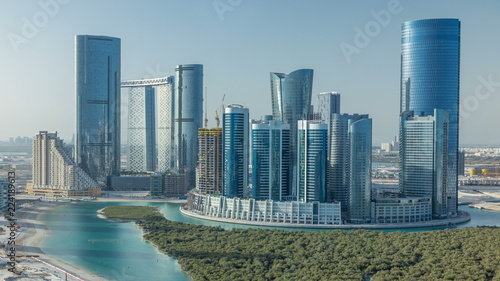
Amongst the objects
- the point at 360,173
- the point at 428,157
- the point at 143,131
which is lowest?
the point at 360,173

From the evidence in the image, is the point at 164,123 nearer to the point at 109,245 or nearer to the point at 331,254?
the point at 109,245

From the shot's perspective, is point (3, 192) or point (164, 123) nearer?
point (3, 192)

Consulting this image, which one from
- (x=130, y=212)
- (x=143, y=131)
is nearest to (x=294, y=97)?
(x=130, y=212)

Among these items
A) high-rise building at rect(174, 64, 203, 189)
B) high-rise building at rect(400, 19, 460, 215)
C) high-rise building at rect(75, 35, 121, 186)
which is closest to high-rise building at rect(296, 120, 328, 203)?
high-rise building at rect(400, 19, 460, 215)

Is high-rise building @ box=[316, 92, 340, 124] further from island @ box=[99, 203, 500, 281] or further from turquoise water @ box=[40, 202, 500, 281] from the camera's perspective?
island @ box=[99, 203, 500, 281]

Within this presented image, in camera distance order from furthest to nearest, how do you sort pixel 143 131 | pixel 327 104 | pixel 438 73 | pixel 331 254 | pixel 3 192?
1. pixel 143 131
2. pixel 327 104
3. pixel 438 73
4. pixel 3 192
5. pixel 331 254

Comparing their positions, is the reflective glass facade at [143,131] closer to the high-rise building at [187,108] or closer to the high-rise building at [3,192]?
the high-rise building at [187,108]
